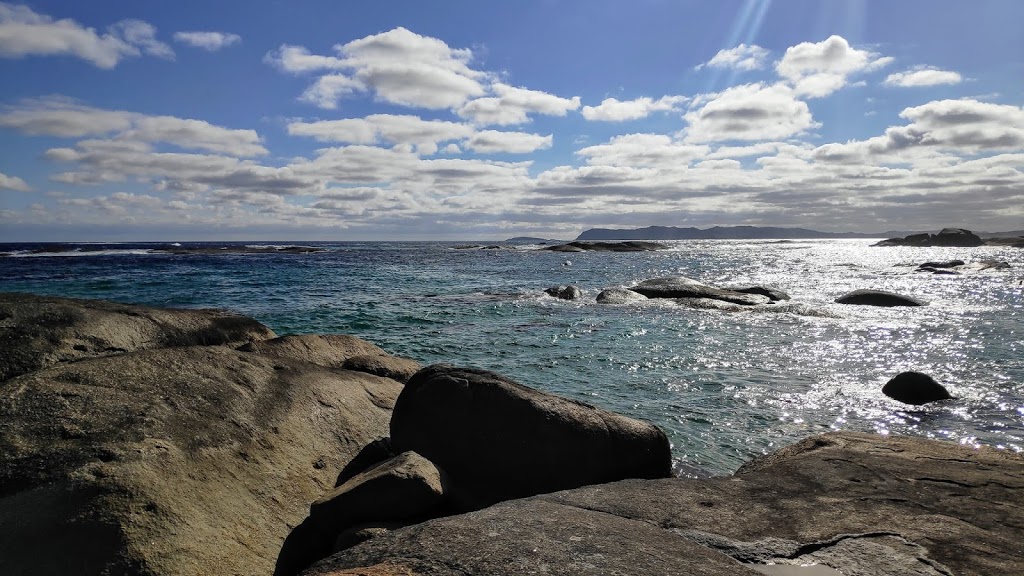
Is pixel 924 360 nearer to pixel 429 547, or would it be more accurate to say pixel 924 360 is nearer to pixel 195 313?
pixel 429 547

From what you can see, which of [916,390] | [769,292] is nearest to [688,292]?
[769,292]

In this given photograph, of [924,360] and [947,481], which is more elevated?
[947,481]

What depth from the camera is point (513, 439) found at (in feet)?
17.7

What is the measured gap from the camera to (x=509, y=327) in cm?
1808

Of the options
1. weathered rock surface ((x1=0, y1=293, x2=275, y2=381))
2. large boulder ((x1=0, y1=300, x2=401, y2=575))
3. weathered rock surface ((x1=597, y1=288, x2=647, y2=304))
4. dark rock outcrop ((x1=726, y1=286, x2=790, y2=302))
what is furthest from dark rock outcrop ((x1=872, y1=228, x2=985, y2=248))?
large boulder ((x1=0, y1=300, x2=401, y2=575))

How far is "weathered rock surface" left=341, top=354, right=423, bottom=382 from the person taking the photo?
854 centimetres

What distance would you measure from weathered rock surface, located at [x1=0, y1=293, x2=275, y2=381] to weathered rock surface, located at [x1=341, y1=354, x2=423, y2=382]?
1937mm

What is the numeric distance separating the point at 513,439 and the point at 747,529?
2389 mm

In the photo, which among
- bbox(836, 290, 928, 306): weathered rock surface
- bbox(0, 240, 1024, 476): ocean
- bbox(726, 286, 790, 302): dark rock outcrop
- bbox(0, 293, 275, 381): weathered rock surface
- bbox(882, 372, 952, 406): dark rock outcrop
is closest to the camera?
bbox(0, 293, 275, 381): weathered rock surface

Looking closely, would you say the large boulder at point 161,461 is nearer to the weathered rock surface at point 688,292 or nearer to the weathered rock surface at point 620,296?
the weathered rock surface at point 620,296

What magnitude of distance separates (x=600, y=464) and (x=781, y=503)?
5.97 ft

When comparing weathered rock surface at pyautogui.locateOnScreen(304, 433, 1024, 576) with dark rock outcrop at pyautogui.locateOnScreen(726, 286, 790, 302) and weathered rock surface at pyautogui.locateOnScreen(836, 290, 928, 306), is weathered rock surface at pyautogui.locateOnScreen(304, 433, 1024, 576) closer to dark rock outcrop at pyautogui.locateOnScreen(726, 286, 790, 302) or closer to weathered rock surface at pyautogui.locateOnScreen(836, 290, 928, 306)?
weathered rock surface at pyautogui.locateOnScreen(836, 290, 928, 306)

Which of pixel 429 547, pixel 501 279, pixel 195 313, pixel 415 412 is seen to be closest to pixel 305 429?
pixel 415 412

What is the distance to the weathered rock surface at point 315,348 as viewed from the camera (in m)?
8.26
